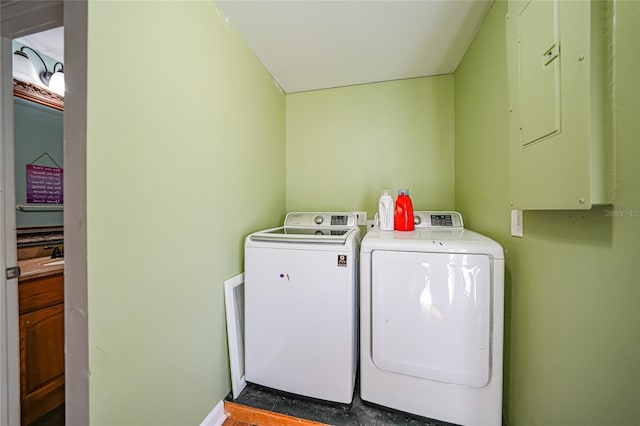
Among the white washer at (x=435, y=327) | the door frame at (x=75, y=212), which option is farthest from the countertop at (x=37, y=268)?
the white washer at (x=435, y=327)

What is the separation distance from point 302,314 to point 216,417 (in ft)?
2.40

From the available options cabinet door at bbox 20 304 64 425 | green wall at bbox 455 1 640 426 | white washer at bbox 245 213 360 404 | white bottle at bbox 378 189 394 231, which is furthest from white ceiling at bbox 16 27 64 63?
green wall at bbox 455 1 640 426

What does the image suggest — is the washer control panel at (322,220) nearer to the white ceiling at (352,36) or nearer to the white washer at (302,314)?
the white washer at (302,314)

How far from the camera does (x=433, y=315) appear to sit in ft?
3.58

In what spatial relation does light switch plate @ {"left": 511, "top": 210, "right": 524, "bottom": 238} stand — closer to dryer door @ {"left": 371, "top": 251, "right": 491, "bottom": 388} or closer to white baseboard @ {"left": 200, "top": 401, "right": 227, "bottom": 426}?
dryer door @ {"left": 371, "top": 251, "right": 491, "bottom": 388}

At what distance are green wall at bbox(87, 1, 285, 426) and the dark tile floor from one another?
0.73 ft

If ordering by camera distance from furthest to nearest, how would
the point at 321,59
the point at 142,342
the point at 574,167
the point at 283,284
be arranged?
the point at 321,59
the point at 283,284
the point at 142,342
the point at 574,167

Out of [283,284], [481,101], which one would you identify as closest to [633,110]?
[481,101]

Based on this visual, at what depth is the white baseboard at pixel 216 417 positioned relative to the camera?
1162 millimetres

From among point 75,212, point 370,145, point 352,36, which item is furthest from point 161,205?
point 370,145

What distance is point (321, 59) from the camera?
1713 mm

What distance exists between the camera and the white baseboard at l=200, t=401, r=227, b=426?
1.16 meters

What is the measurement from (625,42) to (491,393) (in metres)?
1.41

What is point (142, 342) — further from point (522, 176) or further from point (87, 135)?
point (522, 176)
